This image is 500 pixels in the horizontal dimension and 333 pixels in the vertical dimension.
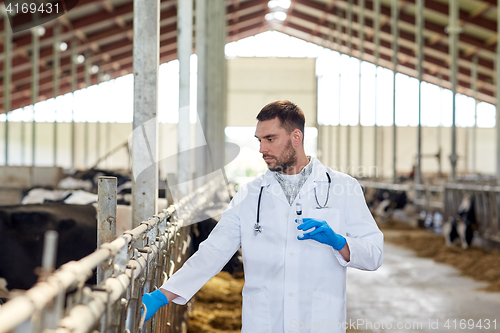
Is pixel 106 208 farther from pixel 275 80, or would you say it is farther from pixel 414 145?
pixel 414 145

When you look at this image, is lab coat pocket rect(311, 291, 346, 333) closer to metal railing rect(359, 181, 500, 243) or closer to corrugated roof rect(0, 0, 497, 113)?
metal railing rect(359, 181, 500, 243)

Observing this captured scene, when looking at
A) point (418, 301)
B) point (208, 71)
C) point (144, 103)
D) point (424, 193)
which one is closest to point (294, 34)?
point (424, 193)

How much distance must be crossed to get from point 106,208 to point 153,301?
0.38m

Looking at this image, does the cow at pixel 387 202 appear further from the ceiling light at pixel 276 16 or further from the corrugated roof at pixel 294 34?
the ceiling light at pixel 276 16

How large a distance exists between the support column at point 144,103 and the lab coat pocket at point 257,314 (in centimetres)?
114

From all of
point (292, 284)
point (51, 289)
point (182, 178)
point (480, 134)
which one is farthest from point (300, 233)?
point (480, 134)

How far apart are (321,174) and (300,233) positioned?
0.26m

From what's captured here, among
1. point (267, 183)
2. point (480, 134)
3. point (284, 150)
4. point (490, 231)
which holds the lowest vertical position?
point (490, 231)

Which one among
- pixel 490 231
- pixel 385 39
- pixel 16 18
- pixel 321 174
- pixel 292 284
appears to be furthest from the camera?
pixel 385 39

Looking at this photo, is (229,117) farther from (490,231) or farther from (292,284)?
(292,284)

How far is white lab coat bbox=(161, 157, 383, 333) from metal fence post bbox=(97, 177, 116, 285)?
0.29m

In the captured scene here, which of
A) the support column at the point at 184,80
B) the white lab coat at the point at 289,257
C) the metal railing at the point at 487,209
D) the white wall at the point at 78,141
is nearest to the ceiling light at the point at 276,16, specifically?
the white wall at the point at 78,141

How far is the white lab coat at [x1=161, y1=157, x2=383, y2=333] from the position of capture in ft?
6.39

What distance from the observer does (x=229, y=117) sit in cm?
2586
